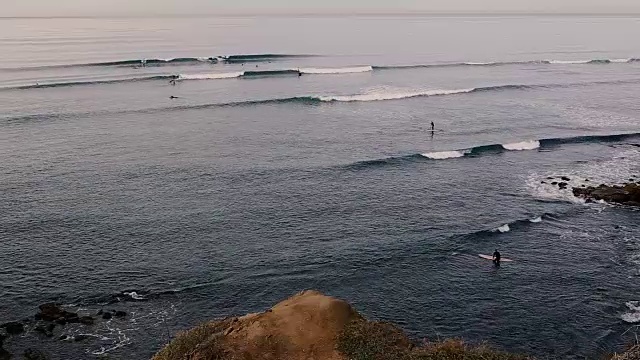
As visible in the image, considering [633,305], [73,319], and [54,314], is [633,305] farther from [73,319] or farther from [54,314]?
[54,314]

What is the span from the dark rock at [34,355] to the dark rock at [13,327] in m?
1.79

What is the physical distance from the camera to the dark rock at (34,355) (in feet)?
82.1

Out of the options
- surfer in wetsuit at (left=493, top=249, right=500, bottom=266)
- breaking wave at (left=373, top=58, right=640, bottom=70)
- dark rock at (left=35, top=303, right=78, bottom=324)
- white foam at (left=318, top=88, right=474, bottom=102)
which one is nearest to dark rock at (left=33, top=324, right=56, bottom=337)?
dark rock at (left=35, top=303, right=78, bottom=324)

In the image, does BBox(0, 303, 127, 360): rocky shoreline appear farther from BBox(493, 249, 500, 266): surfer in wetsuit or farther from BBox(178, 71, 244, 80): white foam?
BBox(178, 71, 244, 80): white foam

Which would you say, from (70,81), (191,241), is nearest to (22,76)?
(70,81)

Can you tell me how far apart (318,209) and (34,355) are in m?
21.4

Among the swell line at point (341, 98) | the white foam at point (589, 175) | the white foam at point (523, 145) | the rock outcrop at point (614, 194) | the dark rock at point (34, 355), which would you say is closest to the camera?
the dark rock at point (34, 355)

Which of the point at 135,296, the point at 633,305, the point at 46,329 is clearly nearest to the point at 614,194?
the point at 633,305

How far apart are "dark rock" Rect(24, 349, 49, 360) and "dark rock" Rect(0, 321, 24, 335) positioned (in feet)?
5.89

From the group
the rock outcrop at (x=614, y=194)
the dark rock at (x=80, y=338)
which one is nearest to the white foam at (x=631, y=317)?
the rock outcrop at (x=614, y=194)

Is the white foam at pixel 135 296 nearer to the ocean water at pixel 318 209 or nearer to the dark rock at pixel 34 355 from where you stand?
the ocean water at pixel 318 209

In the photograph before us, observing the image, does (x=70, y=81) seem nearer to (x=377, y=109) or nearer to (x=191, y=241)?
(x=377, y=109)

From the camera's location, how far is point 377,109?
3041 inches

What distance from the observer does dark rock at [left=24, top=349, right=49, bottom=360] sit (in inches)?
985
